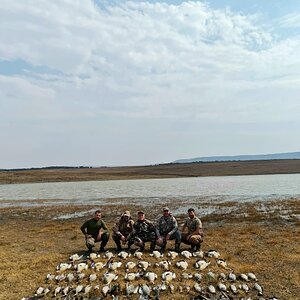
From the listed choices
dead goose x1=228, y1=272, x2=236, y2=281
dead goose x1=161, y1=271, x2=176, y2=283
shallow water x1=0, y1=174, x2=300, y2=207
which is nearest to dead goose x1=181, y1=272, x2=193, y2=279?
dead goose x1=161, y1=271, x2=176, y2=283

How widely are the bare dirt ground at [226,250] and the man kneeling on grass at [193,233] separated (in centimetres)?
117

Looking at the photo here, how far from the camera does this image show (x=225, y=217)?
96.6ft

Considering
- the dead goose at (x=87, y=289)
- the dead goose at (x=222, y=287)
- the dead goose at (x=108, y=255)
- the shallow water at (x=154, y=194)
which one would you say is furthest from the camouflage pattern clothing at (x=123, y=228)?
the shallow water at (x=154, y=194)

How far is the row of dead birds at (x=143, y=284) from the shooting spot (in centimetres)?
1086

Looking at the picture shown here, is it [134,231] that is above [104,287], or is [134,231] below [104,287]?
above

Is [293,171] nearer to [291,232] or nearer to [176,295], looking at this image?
[291,232]

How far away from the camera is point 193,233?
1491 cm

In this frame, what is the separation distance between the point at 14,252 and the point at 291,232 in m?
14.9

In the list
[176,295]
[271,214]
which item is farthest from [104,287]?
[271,214]

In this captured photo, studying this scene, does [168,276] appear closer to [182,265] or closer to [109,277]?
[182,265]

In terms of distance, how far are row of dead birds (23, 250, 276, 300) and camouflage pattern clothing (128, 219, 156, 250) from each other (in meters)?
1.23

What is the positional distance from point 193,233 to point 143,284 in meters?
4.23

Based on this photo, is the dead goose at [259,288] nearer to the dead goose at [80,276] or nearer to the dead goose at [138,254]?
the dead goose at [138,254]

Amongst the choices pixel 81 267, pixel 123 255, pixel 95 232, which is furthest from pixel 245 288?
pixel 95 232
